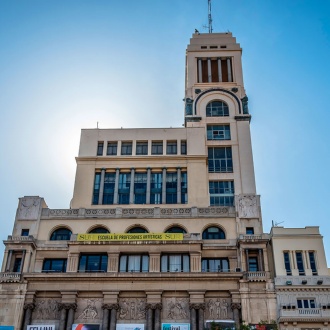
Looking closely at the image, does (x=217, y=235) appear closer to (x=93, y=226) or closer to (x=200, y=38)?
(x=93, y=226)

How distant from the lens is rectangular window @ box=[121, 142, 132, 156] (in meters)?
77.5

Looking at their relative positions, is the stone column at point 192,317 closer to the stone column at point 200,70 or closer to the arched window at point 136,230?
the arched window at point 136,230

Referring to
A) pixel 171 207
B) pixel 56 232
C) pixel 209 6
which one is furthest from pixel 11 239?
pixel 209 6

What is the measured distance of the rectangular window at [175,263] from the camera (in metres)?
59.2

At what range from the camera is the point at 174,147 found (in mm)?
77875

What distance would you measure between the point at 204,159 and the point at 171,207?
9.99 m

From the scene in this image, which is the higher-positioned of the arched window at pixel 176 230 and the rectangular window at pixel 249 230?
the arched window at pixel 176 230

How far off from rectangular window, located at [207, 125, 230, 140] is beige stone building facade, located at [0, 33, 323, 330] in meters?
5.79

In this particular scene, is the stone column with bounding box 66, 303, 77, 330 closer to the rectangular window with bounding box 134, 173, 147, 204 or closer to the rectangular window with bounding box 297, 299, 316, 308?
the rectangular window with bounding box 134, 173, 147, 204

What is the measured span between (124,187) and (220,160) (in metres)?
17.6

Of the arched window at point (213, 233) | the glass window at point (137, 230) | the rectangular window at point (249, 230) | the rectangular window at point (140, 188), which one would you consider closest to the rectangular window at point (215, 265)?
the arched window at point (213, 233)

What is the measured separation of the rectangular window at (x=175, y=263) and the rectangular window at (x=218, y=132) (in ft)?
96.4

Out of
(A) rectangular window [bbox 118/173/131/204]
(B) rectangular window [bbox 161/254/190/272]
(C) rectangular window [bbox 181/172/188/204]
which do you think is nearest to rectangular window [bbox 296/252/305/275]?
(B) rectangular window [bbox 161/254/190/272]

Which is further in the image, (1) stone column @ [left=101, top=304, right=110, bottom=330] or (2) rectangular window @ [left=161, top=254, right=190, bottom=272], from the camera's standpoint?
(2) rectangular window @ [left=161, top=254, right=190, bottom=272]
